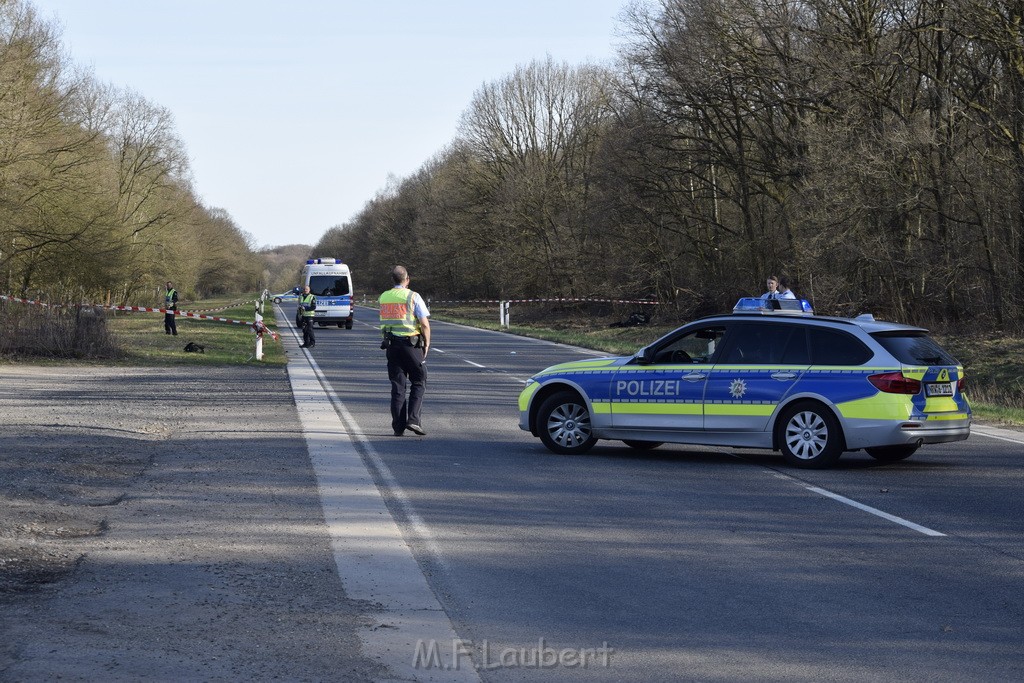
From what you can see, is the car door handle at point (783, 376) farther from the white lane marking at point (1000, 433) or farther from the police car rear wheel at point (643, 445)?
the white lane marking at point (1000, 433)

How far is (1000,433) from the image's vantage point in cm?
1470

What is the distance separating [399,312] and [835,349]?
498cm

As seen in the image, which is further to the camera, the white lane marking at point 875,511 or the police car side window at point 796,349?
the police car side window at point 796,349

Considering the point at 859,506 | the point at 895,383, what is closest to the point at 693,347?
the point at 895,383

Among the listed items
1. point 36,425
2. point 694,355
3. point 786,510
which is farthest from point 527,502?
Answer: point 36,425

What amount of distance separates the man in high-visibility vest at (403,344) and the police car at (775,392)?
1.79 meters

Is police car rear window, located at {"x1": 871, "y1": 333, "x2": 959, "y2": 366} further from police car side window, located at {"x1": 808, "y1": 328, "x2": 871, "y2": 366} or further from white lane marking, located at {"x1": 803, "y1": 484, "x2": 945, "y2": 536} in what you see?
white lane marking, located at {"x1": 803, "y1": 484, "x2": 945, "y2": 536}

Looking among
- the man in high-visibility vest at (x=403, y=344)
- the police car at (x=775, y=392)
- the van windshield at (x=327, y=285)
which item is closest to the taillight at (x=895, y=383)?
the police car at (x=775, y=392)

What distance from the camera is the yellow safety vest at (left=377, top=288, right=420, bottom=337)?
13719mm

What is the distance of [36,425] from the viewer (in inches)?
549

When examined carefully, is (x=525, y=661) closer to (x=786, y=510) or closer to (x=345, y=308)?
(x=786, y=510)

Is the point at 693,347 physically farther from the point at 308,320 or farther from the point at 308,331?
the point at 308,331

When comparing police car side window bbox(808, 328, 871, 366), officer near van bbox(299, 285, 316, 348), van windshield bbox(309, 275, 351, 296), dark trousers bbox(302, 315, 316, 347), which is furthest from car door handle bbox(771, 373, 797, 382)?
van windshield bbox(309, 275, 351, 296)

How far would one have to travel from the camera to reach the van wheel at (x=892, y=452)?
39.5 feet
